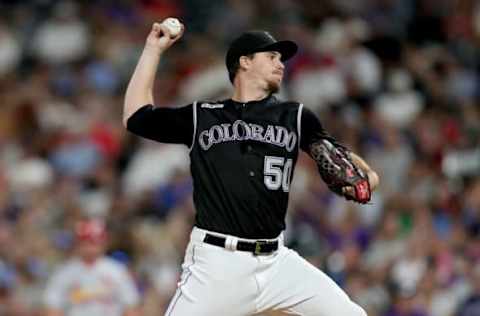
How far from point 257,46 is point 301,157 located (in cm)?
623

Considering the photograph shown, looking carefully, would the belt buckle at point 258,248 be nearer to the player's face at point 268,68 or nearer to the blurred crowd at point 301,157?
the player's face at point 268,68

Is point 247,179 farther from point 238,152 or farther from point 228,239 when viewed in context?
point 228,239

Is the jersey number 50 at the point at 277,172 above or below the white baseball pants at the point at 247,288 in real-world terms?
above

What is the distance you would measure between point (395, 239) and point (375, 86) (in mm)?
2476

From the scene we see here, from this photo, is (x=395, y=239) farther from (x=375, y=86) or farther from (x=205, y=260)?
(x=205, y=260)

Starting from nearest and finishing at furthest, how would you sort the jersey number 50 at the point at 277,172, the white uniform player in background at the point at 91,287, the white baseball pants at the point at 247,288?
the white baseball pants at the point at 247,288
the jersey number 50 at the point at 277,172
the white uniform player in background at the point at 91,287

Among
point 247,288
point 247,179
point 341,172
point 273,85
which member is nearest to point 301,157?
point 273,85

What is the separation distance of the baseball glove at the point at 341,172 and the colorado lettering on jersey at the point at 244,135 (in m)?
0.17

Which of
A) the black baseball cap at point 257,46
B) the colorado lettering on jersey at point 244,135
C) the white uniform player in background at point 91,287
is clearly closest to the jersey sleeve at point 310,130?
the colorado lettering on jersey at point 244,135

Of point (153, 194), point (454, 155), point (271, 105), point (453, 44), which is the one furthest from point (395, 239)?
point (271, 105)

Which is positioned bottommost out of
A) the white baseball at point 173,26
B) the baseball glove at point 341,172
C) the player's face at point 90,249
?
the player's face at point 90,249

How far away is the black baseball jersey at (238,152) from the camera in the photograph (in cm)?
663

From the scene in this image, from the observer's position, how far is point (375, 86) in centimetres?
1413

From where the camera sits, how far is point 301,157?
13039 mm
